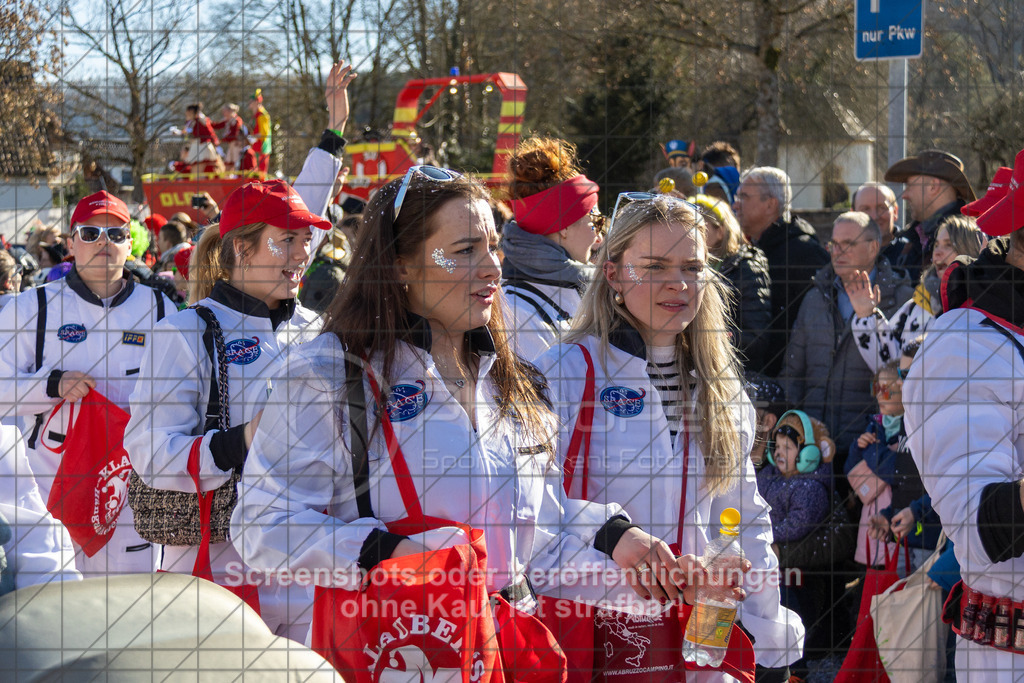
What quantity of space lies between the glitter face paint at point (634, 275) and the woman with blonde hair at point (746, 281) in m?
1.57

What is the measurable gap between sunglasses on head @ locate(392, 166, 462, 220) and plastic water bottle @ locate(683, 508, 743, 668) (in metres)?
0.91

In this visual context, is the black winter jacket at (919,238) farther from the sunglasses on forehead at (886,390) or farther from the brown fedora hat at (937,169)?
the sunglasses on forehead at (886,390)

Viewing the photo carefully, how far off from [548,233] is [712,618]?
1547 millimetres

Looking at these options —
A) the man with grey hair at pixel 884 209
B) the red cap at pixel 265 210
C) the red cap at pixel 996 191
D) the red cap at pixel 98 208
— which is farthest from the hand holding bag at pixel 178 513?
the man with grey hair at pixel 884 209

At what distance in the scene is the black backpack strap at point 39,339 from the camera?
129 inches

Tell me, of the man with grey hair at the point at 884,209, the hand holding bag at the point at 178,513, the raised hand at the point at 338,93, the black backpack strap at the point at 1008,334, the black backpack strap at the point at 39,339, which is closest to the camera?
the black backpack strap at the point at 1008,334

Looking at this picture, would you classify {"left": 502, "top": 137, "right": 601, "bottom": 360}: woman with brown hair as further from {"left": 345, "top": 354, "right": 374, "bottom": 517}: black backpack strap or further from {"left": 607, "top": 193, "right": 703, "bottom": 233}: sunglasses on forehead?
{"left": 345, "top": 354, "right": 374, "bottom": 517}: black backpack strap

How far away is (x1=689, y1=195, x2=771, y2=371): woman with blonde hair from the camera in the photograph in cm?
384

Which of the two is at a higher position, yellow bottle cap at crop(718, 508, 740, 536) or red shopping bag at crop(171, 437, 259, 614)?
yellow bottle cap at crop(718, 508, 740, 536)

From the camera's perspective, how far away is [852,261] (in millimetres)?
3738

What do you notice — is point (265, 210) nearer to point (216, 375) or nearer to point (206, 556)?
point (216, 375)

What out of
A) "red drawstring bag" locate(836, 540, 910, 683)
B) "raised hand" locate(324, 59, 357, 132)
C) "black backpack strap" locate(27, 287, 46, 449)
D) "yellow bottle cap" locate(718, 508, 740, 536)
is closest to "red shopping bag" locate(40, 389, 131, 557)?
"black backpack strap" locate(27, 287, 46, 449)

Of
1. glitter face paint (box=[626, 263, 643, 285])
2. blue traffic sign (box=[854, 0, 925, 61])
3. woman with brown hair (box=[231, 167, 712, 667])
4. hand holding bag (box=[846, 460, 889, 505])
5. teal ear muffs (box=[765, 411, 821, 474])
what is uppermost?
blue traffic sign (box=[854, 0, 925, 61])

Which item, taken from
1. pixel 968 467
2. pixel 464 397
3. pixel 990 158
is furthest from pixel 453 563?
pixel 990 158
